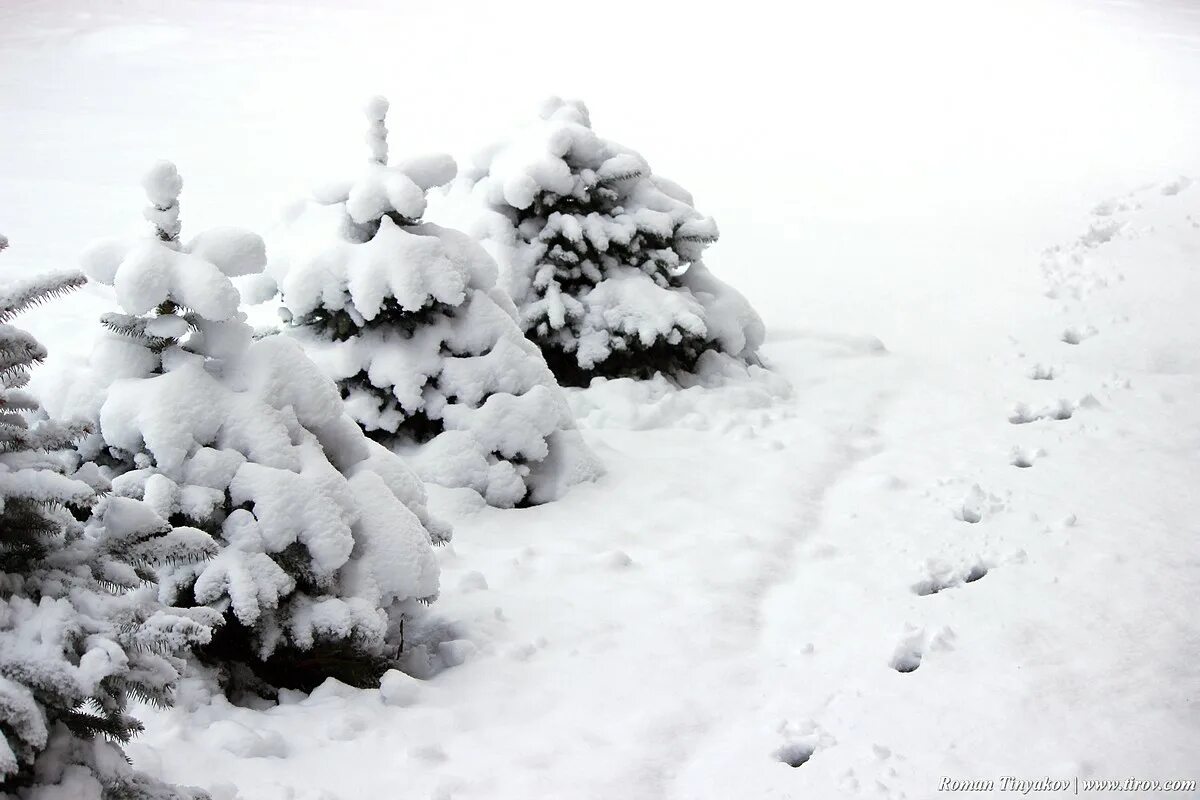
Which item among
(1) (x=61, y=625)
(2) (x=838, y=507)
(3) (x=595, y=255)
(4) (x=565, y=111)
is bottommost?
(2) (x=838, y=507)

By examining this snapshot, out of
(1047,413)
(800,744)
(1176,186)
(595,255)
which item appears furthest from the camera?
(1176,186)

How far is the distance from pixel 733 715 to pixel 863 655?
75 cm

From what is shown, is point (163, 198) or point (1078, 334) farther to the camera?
point (1078, 334)

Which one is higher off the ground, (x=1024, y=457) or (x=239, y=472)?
(x=239, y=472)

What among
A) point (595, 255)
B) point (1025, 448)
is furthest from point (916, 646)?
point (595, 255)

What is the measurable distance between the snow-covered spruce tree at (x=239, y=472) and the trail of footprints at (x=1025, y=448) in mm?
1787

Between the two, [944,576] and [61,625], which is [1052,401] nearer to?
[944,576]

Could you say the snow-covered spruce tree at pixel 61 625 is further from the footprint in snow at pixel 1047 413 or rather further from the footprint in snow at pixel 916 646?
the footprint in snow at pixel 1047 413

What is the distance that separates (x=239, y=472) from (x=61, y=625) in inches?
63.8

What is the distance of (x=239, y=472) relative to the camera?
4312mm

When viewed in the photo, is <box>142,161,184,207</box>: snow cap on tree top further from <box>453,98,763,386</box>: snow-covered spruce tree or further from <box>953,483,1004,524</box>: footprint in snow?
<box>953,483,1004,524</box>: footprint in snow

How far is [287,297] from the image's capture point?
21.6 feet

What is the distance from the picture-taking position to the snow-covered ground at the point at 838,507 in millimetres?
3973

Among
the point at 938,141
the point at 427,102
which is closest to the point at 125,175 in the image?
the point at 427,102
